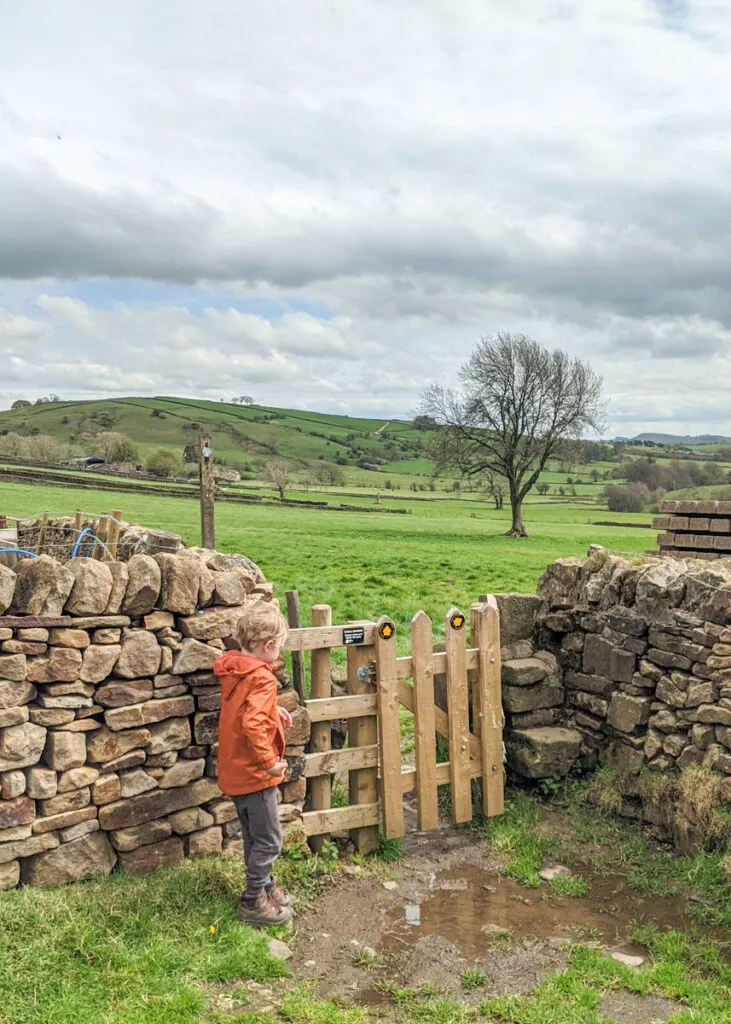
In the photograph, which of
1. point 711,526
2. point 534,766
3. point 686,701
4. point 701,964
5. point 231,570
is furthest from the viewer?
point 711,526

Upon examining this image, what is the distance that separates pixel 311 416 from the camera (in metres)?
151

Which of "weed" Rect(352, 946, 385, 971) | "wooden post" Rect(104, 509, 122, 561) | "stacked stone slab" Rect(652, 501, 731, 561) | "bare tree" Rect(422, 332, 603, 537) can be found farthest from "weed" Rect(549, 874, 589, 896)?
"bare tree" Rect(422, 332, 603, 537)

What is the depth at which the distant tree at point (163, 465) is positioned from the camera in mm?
54031

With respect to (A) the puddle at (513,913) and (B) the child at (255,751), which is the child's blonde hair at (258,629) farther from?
(A) the puddle at (513,913)

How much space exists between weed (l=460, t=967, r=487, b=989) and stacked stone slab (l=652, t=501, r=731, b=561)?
6.20m

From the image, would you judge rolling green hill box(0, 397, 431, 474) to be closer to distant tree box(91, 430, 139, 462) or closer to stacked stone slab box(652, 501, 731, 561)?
distant tree box(91, 430, 139, 462)

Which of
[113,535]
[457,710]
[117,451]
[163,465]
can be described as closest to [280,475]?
[163,465]

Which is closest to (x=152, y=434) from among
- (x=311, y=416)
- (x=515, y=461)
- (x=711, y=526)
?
(x=311, y=416)

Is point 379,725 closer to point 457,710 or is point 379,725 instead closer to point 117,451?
point 457,710

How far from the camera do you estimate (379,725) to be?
21.4ft

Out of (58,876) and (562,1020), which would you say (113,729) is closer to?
(58,876)

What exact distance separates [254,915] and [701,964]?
9.69 feet

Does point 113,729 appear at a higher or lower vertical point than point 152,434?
lower

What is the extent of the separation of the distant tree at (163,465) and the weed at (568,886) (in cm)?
4851
